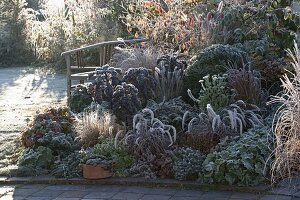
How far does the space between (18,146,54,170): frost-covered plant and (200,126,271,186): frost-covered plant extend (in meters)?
1.50

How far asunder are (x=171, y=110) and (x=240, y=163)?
4.82 ft

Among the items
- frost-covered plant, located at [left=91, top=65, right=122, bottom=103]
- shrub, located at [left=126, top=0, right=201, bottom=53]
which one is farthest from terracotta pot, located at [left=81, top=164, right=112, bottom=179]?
shrub, located at [left=126, top=0, right=201, bottom=53]

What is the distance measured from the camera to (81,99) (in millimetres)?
7242

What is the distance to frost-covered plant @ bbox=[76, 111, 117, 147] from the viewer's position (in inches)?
237

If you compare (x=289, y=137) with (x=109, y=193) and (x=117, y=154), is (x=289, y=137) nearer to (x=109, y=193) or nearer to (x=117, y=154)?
(x=109, y=193)

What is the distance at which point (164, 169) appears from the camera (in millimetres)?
5344

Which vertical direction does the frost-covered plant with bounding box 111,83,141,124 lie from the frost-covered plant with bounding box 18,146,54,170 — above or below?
above

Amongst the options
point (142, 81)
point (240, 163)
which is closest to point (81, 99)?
point (142, 81)

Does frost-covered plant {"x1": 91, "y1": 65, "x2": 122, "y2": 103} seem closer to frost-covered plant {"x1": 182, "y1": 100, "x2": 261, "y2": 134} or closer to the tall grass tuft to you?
frost-covered plant {"x1": 182, "y1": 100, "x2": 261, "y2": 134}

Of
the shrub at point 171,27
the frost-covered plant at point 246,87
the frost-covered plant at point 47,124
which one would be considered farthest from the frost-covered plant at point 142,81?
the shrub at point 171,27

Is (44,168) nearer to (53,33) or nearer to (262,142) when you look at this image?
(262,142)

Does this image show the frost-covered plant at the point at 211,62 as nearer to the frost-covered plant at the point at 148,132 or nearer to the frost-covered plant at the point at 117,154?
the frost-covered plant at the point at 148,132

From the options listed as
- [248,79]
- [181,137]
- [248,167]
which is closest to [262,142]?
[248,167]

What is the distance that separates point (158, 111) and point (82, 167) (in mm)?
1141
